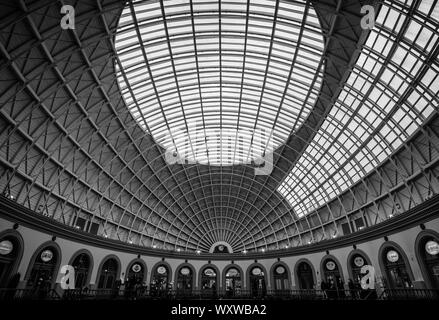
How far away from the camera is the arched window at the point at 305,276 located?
110 feet

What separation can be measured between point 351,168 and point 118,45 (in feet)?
93.0

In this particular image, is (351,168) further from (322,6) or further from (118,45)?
(118,45)

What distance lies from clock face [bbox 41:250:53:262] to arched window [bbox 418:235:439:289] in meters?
32.6

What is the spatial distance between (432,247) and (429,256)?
31.9 inches

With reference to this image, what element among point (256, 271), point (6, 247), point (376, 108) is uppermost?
point (376, 108)

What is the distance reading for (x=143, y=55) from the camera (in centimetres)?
2378

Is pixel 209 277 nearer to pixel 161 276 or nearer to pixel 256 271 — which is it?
pixel 256 271

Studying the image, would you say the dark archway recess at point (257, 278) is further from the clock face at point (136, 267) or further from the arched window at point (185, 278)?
the clock face at point (136, 267)

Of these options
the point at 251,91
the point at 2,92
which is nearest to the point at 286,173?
the point at 251,91

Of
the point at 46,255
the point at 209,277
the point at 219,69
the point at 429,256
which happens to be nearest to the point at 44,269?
the point at 46,255

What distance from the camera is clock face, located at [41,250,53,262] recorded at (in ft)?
73.5

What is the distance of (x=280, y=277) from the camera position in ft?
123

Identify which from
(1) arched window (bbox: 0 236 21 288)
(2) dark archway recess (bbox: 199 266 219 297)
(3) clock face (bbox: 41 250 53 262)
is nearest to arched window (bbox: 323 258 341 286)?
(2) dark archway recess (bbox: 199 266 219 297)

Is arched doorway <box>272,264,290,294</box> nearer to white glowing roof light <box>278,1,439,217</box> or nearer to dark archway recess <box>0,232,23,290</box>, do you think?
white glowing roof light <box>278,1,439,217</box>
